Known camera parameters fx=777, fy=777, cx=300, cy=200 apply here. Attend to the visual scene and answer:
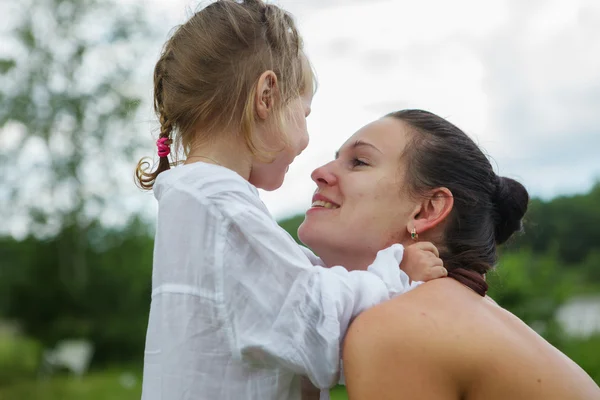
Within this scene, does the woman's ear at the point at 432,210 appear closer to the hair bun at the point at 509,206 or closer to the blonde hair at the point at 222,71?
the hair bun at the point at 509,206

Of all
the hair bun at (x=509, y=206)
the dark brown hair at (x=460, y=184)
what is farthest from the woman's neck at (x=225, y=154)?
the hair bun at (x=509, y=206)

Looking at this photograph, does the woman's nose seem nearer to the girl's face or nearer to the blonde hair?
the girl's face

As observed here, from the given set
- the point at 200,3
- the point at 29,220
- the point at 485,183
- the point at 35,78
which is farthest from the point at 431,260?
the point at 35,78

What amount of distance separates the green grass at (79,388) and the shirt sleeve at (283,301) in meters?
10.9

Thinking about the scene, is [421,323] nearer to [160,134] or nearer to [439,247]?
[439,247]

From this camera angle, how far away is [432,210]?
2.92 metres

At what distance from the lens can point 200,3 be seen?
300 cm

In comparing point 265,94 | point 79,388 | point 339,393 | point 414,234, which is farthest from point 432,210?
point 79,388

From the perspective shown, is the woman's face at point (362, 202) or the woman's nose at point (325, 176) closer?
the woman's face at point (362, 202)

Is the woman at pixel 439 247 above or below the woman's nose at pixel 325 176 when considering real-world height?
below

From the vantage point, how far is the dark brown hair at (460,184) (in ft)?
9.58

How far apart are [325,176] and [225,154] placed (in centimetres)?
48

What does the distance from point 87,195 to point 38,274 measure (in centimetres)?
197

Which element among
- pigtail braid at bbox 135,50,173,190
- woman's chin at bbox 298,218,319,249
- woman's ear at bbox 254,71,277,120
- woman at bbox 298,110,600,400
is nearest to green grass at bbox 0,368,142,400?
pigtail braid at bbox 135,50,173,190
